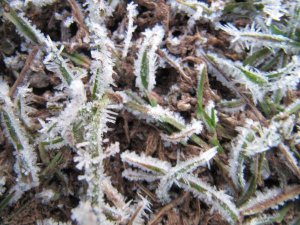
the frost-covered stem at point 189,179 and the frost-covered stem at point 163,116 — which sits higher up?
the frost-covered stem at point 163,116

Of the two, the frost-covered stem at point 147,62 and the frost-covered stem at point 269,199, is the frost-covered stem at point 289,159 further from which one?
the frost-covered stem at point 147,62

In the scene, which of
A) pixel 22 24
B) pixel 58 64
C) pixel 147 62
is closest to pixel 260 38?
pixel 147 62

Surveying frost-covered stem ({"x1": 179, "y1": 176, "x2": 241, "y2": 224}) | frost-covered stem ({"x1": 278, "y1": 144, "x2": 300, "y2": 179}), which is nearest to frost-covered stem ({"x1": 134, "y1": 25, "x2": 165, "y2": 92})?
frost-covered stem ({"x1": 179, "y1": 176, "x2": 241, "y2": 224})

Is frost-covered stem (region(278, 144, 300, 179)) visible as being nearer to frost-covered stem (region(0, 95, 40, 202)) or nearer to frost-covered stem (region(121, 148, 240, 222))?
frost-covered stem (region(121, 148, 240, 222))

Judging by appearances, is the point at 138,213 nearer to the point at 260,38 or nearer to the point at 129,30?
the point at 129,30

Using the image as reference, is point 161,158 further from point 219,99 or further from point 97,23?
point 97,23

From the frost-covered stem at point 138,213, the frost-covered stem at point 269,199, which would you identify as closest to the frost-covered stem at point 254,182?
the frost-covered stem at point 269,199

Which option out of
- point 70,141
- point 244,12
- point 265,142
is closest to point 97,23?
point 70,141

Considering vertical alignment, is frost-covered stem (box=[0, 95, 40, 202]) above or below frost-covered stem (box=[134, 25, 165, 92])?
below

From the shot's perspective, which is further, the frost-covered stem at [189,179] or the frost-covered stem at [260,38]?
the frost-covered stem at [260,38]

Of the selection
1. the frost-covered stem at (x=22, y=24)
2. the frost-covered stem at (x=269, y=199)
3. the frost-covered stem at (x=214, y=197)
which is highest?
the frost-covered stem at (x=22, y=24)

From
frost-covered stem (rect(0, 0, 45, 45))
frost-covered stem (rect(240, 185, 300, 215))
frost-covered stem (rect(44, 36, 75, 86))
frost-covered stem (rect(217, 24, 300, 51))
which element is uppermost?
frost-covered stem (rect(0, 0, 45, 45))
